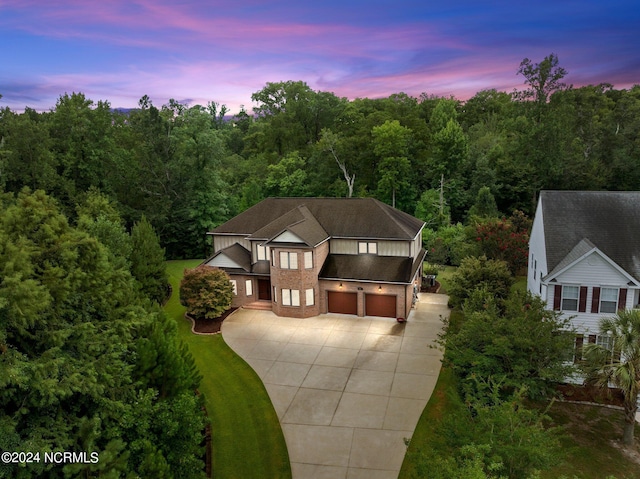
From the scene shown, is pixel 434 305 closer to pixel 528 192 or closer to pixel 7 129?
pixel 528 192

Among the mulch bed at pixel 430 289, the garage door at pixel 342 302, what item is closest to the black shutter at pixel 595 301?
the garage door at pixel 342 302

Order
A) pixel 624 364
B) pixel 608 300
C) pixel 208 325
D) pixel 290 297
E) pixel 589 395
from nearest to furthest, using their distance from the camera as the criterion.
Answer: pixel 624 364
pixel 589 395
pixel 608 300
pixel 208 325
pixel 290 297

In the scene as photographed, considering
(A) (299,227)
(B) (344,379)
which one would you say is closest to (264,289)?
(A) (299,227)

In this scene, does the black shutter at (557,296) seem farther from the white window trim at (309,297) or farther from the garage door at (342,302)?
the white window trim at (309,297)

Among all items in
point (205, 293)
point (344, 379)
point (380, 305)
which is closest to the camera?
point (344, 379)

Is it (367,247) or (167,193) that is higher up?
(167,193)

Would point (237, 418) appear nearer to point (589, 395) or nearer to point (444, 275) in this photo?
point (589, 395)

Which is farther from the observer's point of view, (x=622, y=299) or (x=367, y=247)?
(x=367, y=247)
